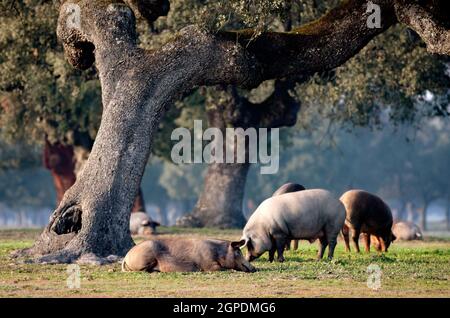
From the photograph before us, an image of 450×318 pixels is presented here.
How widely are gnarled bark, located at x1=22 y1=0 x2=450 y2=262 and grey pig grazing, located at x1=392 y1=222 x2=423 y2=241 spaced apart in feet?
49.7

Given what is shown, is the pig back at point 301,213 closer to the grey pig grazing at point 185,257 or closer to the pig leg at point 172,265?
the grey pig grazing at point 185,257

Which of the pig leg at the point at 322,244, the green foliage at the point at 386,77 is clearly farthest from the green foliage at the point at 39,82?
the pig leg at the point at 322,244

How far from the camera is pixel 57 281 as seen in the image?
715 inches

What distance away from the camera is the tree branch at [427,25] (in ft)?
77.3

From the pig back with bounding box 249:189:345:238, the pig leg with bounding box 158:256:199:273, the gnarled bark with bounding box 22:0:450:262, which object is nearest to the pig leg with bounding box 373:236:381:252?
the pig back with bounding box 249:189:345:238

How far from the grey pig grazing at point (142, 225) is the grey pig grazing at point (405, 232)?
934 cm

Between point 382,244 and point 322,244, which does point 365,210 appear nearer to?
point 382,244

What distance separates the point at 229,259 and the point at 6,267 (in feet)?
15.6

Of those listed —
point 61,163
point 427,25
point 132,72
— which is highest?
point 427,25

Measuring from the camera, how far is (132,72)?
929 inches

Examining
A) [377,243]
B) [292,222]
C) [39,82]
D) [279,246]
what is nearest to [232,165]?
[39,82]

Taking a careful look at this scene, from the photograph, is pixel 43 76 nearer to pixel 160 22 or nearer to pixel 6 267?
pixel 160 22

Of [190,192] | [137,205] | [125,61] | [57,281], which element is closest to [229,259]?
[57,281]

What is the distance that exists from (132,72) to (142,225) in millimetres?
16926
